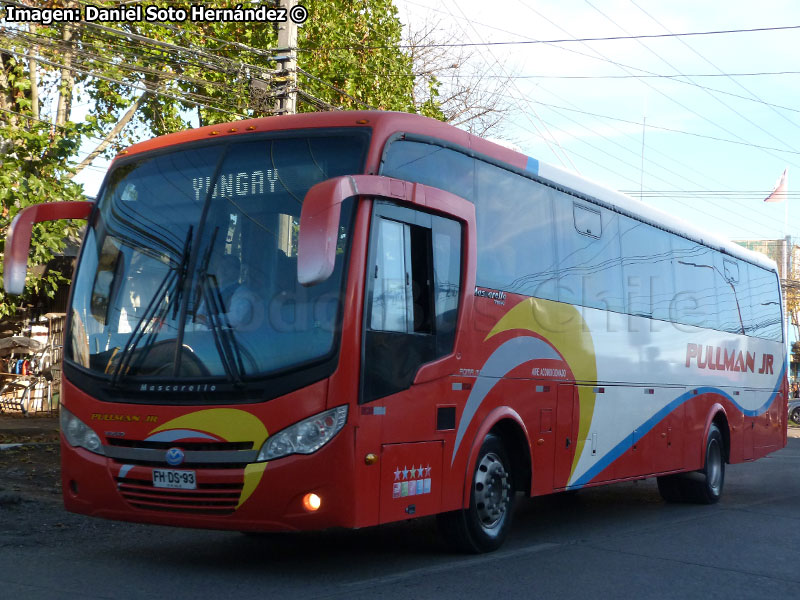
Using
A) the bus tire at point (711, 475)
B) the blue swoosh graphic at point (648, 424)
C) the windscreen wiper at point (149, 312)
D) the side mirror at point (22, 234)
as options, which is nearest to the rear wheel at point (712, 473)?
the bus tire at point (711, 475)

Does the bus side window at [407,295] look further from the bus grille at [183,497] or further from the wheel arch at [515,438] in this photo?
the bus grille at [183,497]

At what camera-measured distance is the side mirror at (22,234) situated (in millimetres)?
7020

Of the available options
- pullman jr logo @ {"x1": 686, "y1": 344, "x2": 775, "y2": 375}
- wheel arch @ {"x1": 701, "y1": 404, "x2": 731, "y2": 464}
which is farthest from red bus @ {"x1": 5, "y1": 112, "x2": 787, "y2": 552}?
wheel arch @ {"x1": 701, "y1": 404, "x2": 731, "y2": 464}

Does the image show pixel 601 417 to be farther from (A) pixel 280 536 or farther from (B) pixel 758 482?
(B) pixel 758 482

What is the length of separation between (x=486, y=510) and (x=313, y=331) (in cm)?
242

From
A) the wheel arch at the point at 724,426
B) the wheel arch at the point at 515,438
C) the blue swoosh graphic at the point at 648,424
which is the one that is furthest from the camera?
the wheel arch at the point at 724,426

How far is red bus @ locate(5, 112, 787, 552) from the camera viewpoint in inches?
254

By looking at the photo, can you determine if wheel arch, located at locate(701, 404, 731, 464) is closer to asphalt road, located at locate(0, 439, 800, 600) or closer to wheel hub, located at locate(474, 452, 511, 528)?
asphalt road, located at locate(0, 439, 800, 600)

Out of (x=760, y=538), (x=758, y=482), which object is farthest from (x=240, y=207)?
(x=758, y=482)

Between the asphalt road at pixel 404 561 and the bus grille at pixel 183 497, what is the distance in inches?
18.6

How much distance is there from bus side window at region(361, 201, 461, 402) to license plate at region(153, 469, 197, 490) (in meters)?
1.26

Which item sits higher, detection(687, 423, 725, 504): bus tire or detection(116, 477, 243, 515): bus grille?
detection(116, 477, 243, 515): bus grille

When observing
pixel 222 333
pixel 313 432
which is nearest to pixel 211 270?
pixel 222 333

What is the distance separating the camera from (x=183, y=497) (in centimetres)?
664
